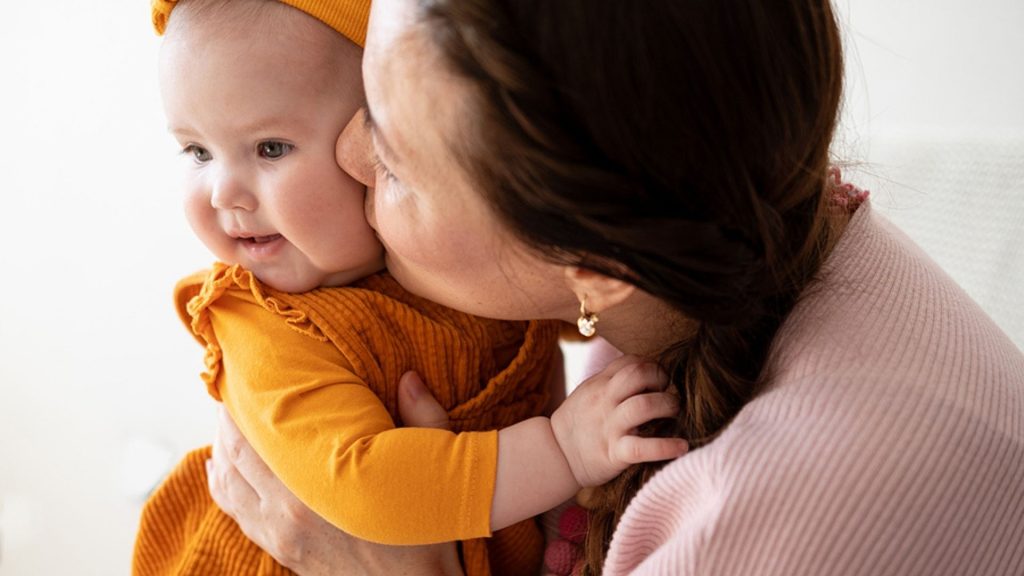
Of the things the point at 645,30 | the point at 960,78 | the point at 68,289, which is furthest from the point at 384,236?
Answer: the point at 68,289

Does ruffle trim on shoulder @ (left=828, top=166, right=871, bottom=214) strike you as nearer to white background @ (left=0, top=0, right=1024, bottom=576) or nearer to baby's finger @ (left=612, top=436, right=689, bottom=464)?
baby's finger @ (left=612, top=436, right=689, bottom=464)

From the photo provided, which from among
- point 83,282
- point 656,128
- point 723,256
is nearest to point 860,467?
point 723,256

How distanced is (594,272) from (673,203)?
0.39 feet

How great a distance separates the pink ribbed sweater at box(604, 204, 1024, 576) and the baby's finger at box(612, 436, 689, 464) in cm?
4

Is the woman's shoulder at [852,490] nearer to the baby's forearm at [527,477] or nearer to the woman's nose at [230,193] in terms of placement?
the baby's forearm at [527,477]

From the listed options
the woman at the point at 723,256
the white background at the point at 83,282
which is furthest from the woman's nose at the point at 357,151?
the white background at the point at 83,282

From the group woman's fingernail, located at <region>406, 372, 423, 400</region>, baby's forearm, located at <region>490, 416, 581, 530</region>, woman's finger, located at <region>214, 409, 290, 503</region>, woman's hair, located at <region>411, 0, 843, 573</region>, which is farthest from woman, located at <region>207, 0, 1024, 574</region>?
woman's finger, located at <region>214, 409, 290, 503</region>

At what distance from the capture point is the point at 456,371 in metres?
1.20

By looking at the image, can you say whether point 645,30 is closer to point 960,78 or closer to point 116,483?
point 960,78

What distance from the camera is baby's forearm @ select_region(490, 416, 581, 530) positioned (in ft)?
3.38

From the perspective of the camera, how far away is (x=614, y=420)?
3.21ft

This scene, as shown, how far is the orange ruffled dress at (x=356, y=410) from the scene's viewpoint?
3.32 ft

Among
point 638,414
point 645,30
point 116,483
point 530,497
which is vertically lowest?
point 116,483

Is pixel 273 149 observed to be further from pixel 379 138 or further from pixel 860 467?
pixel 860 467
